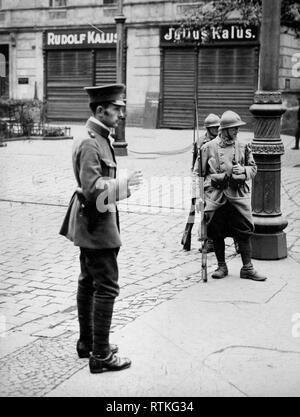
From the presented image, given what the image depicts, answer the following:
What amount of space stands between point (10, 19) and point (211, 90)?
10545 millimetres

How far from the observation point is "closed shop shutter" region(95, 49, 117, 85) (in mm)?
28525

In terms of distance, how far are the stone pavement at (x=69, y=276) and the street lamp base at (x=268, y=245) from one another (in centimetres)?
13

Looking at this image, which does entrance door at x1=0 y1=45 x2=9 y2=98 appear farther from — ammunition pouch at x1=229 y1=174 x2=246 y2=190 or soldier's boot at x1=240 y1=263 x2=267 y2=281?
soldier's boot at x1=240 y1=263 x2=267 y2=281

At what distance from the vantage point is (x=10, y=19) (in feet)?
101

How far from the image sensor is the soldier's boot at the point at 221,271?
6836mm

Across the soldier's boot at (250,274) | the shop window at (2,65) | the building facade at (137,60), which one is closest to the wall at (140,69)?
the building facade at (137,60)

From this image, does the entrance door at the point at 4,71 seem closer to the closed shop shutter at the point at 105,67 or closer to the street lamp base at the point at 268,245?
the closed shop shutter at the point at 105,67

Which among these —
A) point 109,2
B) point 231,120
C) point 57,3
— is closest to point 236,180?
point 231,120

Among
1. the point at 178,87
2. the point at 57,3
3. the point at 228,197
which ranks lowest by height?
the point at 228,197

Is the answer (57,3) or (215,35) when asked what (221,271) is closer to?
(215,35)

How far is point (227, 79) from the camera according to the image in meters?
25.9

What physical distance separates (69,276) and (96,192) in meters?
2.79

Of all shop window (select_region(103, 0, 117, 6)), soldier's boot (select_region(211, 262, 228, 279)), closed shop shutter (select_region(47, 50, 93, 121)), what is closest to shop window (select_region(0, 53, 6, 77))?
closed shop shutter (select_region(47, 50, 93, 121))
